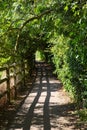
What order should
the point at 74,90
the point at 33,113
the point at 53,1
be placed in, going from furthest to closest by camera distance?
the point at 74,90
the point at 33,113
the point at 53,1

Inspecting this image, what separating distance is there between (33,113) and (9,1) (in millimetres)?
3925

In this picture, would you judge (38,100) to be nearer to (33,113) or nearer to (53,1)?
(33,113)

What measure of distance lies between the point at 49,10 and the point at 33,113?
347 centimetres

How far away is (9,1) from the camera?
26.6 ft

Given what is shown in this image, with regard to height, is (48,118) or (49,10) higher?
(49,10)

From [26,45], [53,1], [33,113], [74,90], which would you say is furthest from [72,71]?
[26,45]

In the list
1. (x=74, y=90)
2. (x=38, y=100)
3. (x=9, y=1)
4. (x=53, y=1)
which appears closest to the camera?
(x=9, y=1)

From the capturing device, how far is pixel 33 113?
33.2ft

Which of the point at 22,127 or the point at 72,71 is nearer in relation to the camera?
the point at 22,127

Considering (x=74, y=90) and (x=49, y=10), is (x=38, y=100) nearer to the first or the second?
(x=74, y=90)

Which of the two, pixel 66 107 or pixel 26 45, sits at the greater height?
pixel 26 45

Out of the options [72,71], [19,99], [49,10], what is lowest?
[19,99]

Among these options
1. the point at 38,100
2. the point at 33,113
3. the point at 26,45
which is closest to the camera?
the point at 33,113

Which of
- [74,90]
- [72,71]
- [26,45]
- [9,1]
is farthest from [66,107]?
[26,45]
